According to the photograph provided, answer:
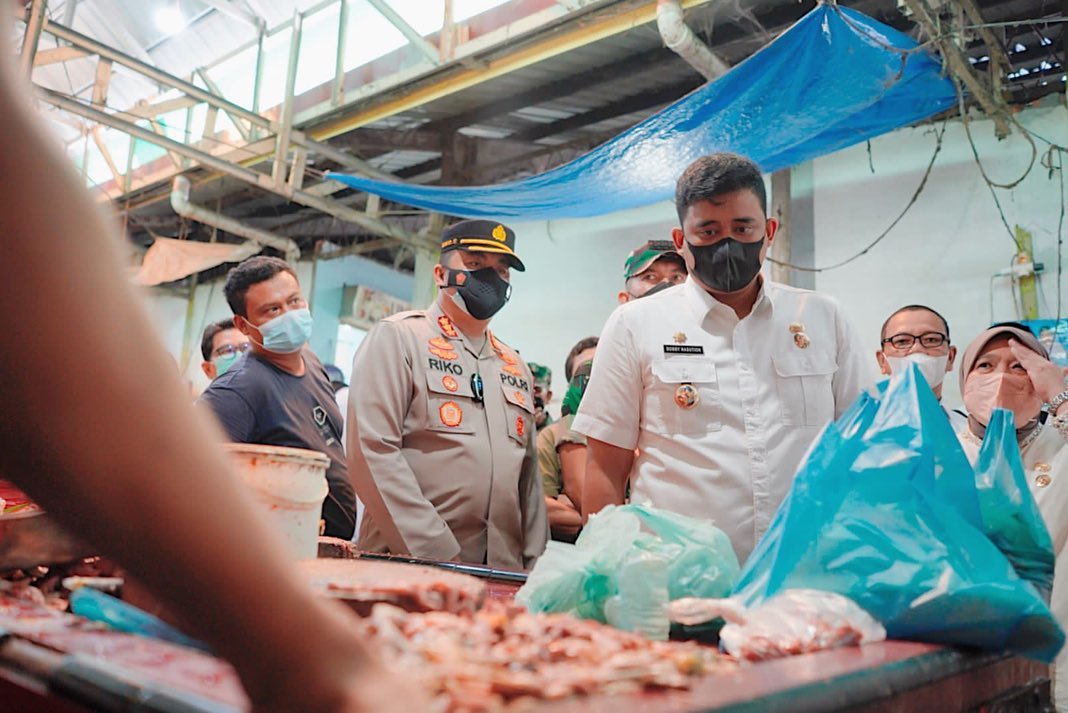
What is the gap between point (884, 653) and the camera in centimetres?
86

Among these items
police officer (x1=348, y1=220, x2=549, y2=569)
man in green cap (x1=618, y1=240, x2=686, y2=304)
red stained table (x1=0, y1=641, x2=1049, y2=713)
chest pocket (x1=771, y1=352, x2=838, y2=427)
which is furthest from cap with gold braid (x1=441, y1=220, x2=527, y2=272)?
red stained table (x1=0, y1=641, x2=1049, y2=713)

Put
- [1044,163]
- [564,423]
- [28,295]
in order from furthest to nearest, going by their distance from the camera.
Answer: [1044,163], [564,423], [28,295]

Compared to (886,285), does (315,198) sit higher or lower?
higher

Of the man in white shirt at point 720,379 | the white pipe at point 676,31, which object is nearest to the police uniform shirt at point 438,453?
the man in white shirt at point 720,379

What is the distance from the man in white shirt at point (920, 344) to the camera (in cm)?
315

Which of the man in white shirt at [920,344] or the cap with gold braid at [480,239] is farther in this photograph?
the man in white shirt at [920,344]

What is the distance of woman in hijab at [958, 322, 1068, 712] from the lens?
2195mm

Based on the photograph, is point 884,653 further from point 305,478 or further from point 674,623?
point 305,478

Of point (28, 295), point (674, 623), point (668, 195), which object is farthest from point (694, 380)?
point (668, 195)

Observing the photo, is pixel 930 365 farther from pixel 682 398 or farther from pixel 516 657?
pixel 516 657

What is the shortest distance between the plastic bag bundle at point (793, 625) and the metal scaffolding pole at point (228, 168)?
505 centimetres

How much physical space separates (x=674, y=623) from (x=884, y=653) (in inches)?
12.9

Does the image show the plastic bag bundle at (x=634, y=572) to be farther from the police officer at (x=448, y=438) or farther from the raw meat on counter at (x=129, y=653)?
the police officer at (x=448, y=438)

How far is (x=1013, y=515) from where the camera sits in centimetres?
115
